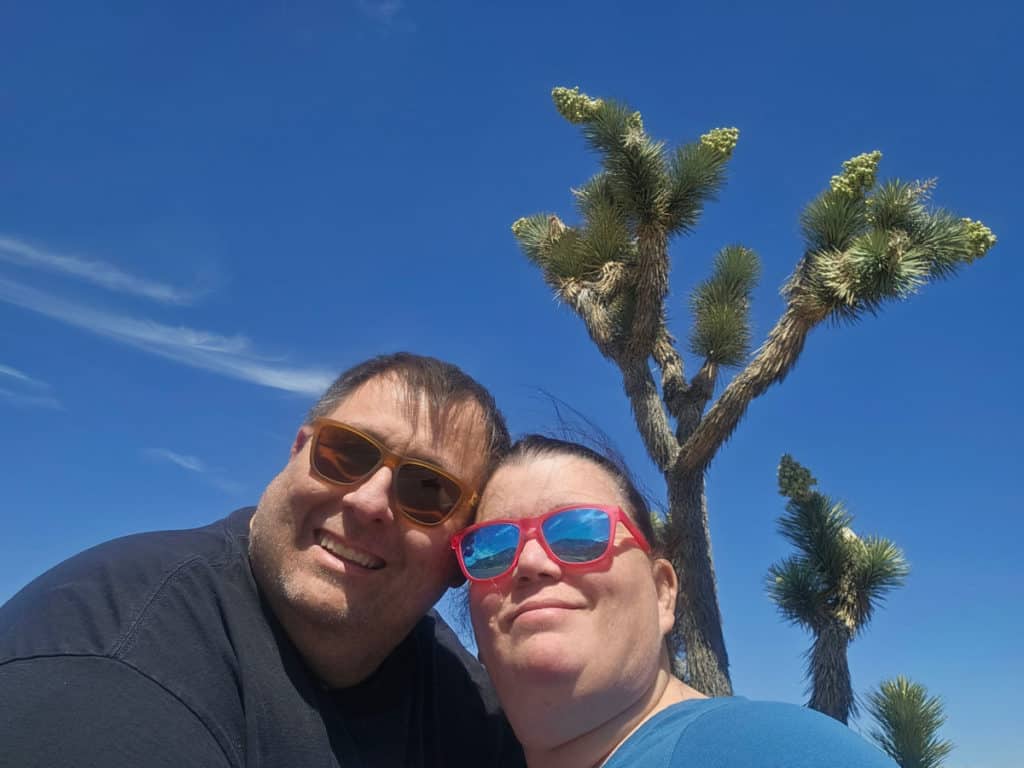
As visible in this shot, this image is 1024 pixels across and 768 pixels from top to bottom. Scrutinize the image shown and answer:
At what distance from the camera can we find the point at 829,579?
30.0 ft

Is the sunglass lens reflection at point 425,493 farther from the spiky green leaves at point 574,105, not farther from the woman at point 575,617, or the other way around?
the spiky green leaves at point 574,105

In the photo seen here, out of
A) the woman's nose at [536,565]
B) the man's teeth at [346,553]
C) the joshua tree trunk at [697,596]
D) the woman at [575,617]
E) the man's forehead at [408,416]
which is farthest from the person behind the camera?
the joshua tree trunk at [697,596]

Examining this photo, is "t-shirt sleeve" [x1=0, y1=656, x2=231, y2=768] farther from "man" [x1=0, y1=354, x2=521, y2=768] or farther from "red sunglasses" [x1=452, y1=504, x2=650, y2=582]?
"red sunglasses" [x1=452, y1=504, x2=650, y2=582]

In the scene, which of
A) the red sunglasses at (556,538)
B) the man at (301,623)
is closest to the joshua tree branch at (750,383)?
the man at (301,623)

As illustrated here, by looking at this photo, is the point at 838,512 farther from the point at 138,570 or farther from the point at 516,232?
the point at 138,570

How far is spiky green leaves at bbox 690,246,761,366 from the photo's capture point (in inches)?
377

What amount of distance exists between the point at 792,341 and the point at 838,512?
2259mm

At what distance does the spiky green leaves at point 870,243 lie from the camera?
8.05m

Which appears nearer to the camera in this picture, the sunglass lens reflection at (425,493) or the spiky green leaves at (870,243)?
the sunglass lens reflection at (425,493)

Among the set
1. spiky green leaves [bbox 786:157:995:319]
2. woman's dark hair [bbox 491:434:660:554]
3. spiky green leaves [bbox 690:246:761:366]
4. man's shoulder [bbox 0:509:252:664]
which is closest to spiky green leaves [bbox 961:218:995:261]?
spiky green leaves [bbox 786:157:995:319]

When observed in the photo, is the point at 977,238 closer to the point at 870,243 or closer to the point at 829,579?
the point at 870,243

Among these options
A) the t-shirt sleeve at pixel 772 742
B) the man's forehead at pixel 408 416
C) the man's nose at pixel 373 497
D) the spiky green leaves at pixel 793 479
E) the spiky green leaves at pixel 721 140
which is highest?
the spiky green leaves at pixel 721 140

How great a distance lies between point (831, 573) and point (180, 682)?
887 centimetres

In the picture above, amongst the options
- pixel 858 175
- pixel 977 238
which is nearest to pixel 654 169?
pixel 858 175
